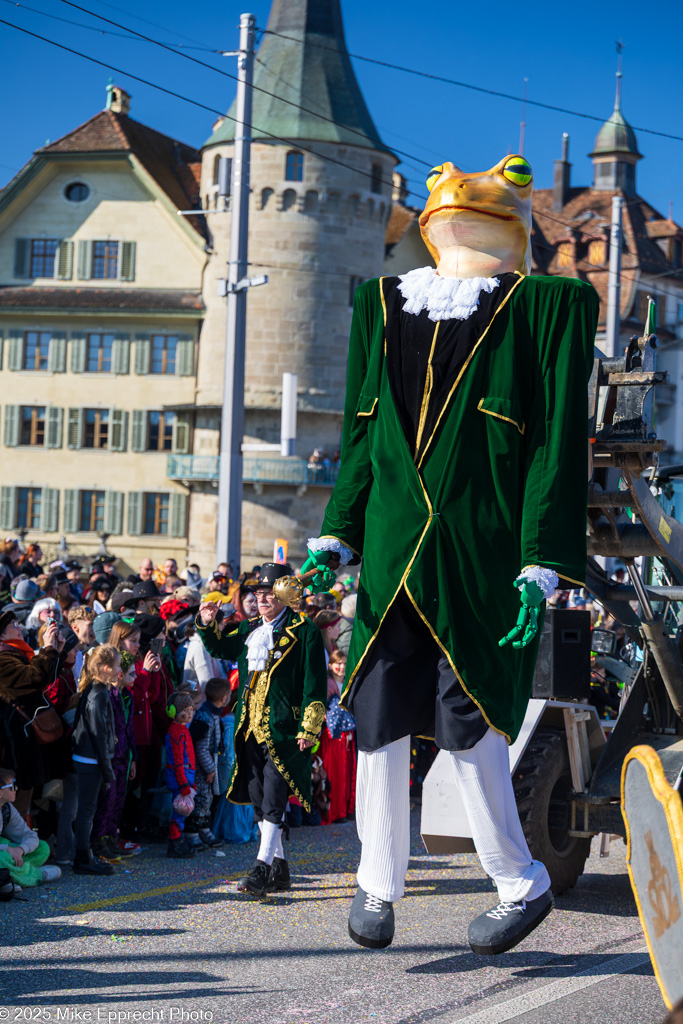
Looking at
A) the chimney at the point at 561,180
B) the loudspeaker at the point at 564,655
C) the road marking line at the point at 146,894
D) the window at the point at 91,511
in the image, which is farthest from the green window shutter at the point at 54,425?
the loudspeaker at the point at 564,655

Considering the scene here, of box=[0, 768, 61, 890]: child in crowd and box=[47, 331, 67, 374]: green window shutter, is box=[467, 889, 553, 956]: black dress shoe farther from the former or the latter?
box=[47, 331, 67, 374]: green window shutter

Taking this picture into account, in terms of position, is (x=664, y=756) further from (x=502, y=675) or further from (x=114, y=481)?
(x=114, y=481)

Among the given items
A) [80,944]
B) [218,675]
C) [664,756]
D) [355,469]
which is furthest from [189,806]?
[355,469]

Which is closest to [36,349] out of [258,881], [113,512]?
[113,512]

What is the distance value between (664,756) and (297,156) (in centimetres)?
3501

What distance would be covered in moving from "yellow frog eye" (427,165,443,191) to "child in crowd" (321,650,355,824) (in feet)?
19.6

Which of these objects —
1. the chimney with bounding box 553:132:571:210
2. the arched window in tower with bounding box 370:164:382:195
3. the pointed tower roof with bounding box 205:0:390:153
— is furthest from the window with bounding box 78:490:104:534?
the chimney with bounding box 553:132:571:210

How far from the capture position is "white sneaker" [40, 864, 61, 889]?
7.17 meters

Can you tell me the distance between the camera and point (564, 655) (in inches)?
278

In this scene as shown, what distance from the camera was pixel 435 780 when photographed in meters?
5.86

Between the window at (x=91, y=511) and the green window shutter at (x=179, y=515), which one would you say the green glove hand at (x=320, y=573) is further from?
the window at (x=91, y=511)

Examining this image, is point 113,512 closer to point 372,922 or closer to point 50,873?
point 50,873

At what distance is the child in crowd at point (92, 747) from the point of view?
24.7 ft

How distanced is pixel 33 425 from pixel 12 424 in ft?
2.25
